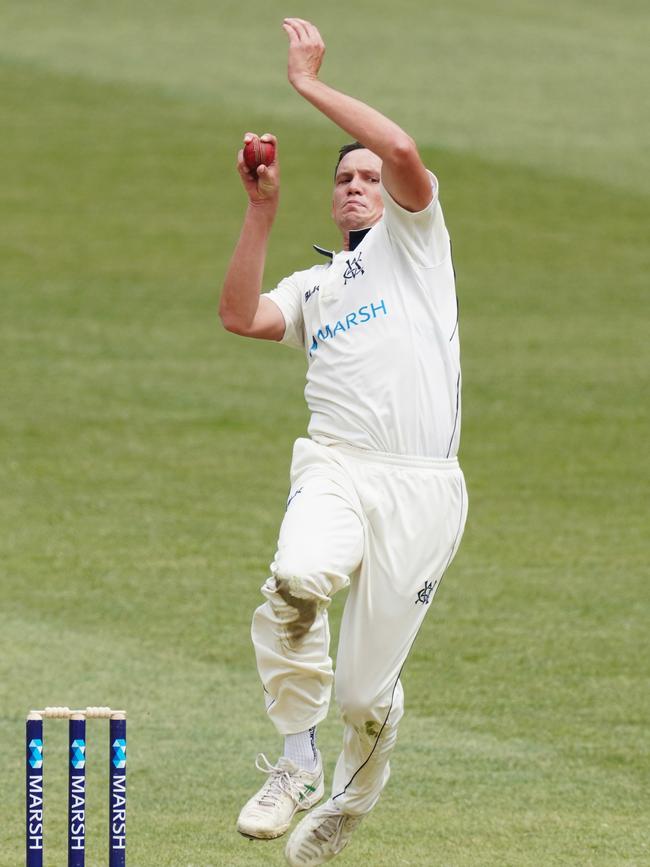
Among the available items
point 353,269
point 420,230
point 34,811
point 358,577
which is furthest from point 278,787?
point 420,230

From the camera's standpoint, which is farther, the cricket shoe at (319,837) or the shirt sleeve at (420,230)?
the cricket shoe at (319,837)

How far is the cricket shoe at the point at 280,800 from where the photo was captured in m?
5.90

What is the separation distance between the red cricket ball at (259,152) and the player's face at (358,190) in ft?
1.20

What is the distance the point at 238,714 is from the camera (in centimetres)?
904

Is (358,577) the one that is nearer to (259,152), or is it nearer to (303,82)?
(259,152)

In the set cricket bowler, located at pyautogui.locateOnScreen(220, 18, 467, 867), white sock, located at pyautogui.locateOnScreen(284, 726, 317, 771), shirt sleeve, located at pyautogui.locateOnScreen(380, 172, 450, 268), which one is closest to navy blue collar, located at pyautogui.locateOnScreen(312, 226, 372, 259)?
cricket bowler, located at pyautogui.locateOnScreen(220, 18, 467, 867)

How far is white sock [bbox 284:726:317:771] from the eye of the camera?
242 inches

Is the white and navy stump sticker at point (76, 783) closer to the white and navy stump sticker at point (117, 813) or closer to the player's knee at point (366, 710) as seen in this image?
the white and navy stump sticker at point (117, 813)

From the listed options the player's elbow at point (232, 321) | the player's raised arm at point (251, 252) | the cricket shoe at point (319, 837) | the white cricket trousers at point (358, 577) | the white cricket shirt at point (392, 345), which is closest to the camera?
the white cricket trousers at point (358, 577)

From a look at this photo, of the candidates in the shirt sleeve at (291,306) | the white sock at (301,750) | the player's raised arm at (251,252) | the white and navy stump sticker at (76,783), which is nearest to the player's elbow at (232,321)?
the player's raised arm at (251,252)

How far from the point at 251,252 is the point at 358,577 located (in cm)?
124

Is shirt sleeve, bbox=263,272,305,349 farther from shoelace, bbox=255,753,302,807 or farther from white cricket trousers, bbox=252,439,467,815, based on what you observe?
shoelace, bbox=255,753,302,807

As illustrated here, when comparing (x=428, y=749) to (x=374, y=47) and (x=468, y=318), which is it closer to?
(x=468, y=318)

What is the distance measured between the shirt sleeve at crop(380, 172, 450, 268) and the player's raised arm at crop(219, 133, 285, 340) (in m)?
0.41
